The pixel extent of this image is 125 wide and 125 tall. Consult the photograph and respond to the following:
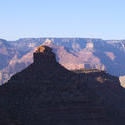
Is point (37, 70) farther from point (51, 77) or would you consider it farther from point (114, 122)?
point (114, 122)

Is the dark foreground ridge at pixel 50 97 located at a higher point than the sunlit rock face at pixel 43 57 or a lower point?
lower

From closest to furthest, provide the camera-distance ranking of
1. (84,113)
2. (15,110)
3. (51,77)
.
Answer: (15,110) < (84,113) < (51,77)

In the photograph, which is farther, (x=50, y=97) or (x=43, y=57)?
(x=43, y=57)

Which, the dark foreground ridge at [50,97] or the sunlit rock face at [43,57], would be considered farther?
the sunlit rock face at [43,57]

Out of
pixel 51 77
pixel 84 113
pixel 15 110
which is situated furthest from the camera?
pixel 51 77

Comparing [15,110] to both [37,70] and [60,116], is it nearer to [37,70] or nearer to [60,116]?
[60,116]

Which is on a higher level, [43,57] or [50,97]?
[43,57]

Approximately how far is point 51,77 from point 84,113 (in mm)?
16105

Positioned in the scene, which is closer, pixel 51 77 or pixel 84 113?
pixel 84 113

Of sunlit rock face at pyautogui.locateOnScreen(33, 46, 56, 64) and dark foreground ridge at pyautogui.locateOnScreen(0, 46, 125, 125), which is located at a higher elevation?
sunlit rock face at pyautogui.locateOnScreen(33, 46, 56, 64)

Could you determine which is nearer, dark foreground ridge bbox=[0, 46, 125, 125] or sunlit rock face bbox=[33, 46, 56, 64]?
dark foreground ridge bbox=[0, 46, 125, 125]

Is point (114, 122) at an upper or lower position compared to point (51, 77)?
lower

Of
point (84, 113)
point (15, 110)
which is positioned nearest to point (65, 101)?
point (84, 113)

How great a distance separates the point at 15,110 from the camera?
15038 centimetres
